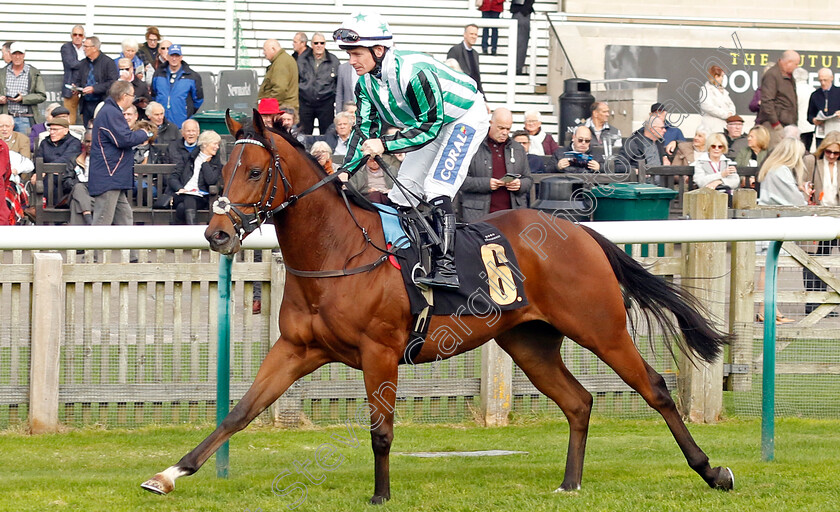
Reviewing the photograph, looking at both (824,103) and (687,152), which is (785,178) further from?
(824,103)

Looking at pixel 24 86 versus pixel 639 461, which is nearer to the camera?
pixel 639 461

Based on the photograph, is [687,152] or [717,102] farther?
[717,102]

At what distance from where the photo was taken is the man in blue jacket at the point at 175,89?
46.7 ft

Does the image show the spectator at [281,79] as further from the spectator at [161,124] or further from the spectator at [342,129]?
the spectator at [342,129]

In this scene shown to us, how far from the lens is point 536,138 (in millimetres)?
13703

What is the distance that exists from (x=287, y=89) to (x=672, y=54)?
28.0ft

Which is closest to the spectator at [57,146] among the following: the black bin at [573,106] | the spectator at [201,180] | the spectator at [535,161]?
the spectator at [201,180]

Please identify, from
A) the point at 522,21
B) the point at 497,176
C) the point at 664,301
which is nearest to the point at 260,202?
the point at 664,301

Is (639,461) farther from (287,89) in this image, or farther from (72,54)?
(72,54)

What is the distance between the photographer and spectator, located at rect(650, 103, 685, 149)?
519 inches

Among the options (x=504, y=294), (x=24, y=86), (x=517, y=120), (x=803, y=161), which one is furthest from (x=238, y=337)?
(x=517, y=120)

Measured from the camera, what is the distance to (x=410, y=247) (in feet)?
17.9

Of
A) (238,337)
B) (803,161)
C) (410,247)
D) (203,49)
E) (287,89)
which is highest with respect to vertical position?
(203,49)

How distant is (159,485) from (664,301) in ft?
8.94
